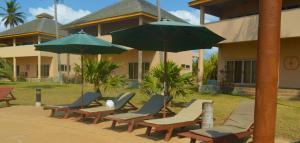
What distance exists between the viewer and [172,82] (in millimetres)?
11750

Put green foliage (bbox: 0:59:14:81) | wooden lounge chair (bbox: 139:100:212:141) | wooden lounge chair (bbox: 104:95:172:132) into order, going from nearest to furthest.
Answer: wooden lounge chair (bbox: 139:100:212:141) < wooden lounge chair (bbox: 104:95:172:132) < green foliage (bbox: 0:59:14:81)

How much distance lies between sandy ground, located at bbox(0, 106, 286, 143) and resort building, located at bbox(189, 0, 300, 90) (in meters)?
10.8

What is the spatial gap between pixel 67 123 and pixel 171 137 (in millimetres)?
Answer: 3208

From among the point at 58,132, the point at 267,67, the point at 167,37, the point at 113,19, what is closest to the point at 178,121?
the point at 167,37

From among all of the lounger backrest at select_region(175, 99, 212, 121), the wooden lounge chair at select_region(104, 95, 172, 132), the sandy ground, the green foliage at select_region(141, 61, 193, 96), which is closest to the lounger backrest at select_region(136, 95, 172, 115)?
the wooden lounge chair at select_region(104, 95, 172, 132)

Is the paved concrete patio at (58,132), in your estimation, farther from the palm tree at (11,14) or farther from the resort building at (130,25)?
the palm tree at (11,14)

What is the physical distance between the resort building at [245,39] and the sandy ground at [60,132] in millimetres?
10845

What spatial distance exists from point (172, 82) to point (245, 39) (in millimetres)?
7410

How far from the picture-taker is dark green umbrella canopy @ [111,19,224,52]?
750 cm

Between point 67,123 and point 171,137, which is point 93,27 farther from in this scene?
point 171,137

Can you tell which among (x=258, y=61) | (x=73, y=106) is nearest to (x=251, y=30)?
(x=73, y=106)

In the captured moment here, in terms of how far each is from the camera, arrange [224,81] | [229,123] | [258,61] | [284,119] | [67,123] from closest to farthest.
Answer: [258,61]
[229,123]
[67,123]
[284,119]
[224,81]

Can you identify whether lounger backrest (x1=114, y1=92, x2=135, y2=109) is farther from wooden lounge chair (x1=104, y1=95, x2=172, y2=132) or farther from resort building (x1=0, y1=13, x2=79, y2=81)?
resort building (x1=0, y1=13, x2=79, y2=81)

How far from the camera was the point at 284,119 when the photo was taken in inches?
374
